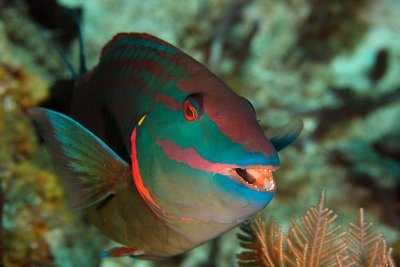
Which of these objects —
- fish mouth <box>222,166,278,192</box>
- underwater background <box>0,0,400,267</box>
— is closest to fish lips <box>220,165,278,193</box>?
fish mouth <box>222,166,278,192</box>

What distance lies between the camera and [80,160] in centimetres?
159

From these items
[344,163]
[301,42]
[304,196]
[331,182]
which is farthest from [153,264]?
[301,42]

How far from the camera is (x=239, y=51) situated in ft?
17.2

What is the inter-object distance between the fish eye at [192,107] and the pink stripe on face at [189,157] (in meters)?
0.11

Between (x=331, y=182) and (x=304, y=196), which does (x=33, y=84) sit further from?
(x=331, y=182)

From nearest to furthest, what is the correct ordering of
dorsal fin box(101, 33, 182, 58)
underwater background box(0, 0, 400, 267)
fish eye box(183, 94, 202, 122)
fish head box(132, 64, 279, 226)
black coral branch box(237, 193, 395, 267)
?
fish head box(132, 64, 279, 226), fish eye box(183, 94, 202, 122), dorsal fin box(101, 33, 182, 58), black coral branch box(237, 193, 395, 267), underwater background box(0, 0, 400, 267)

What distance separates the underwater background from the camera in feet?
13.6

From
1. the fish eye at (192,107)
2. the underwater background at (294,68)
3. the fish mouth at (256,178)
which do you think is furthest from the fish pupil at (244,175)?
the underwater background at (294,68)

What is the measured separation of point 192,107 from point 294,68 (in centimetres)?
431

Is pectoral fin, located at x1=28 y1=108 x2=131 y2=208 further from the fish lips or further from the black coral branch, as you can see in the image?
the black coral branch

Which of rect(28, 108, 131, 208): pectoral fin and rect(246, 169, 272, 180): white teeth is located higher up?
rect(28, 108, 131, 208): pectoral fin

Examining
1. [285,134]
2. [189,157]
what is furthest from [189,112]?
[285,134]

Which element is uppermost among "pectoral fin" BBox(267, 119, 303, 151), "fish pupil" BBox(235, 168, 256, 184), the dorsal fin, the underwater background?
the underwater background

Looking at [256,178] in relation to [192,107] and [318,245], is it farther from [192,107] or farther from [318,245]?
[318,245]
